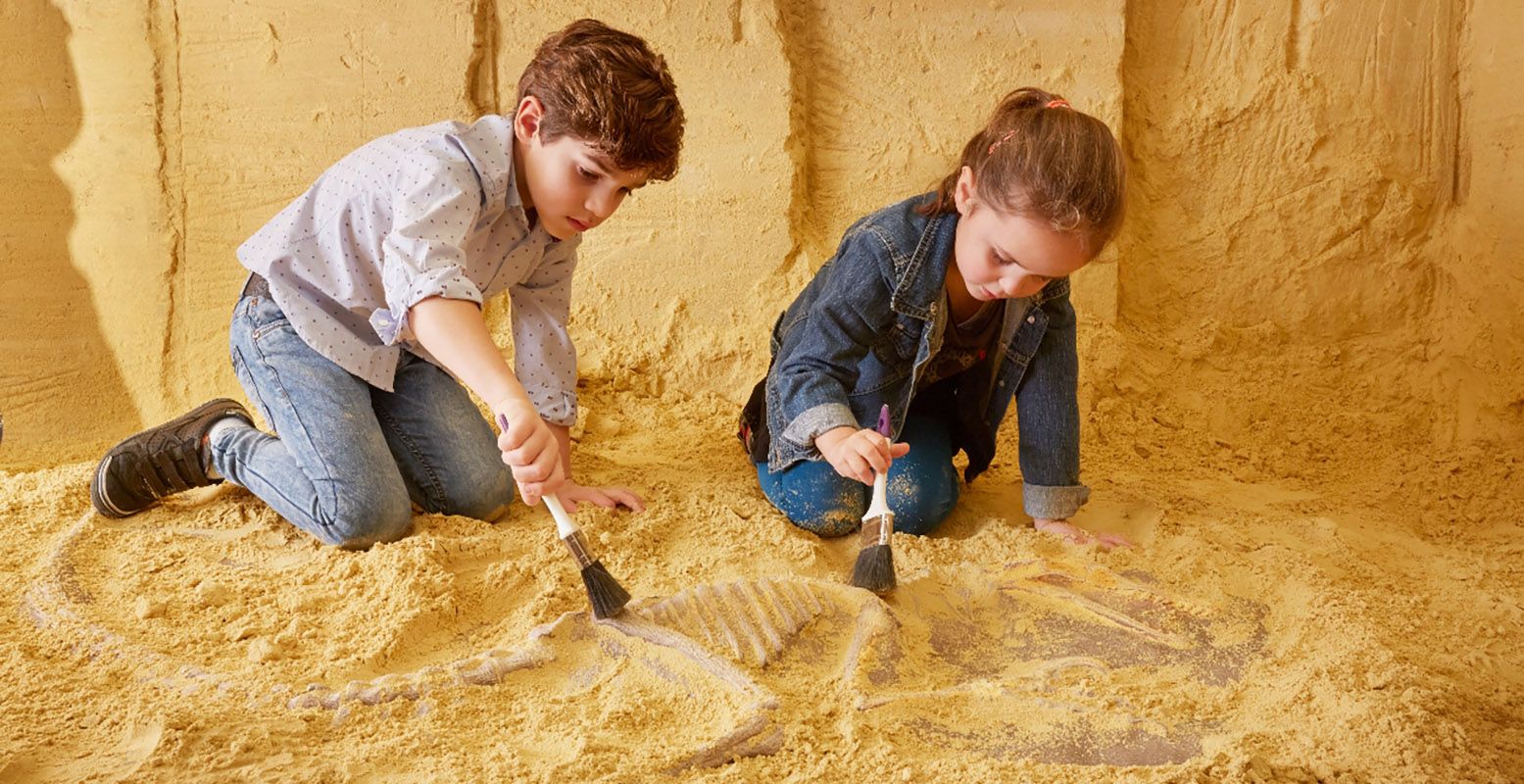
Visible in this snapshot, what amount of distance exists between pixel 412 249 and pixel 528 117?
32 cm

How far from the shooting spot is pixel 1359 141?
9.30 ft

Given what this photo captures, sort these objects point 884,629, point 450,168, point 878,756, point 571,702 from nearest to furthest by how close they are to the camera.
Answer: point 878,756 < point 571,702 < point 884,629 < point 450,168

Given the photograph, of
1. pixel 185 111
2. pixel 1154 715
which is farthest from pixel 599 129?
pixel 185 111

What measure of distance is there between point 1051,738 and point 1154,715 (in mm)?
165

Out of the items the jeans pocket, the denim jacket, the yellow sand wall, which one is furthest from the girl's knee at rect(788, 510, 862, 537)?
the jeans pocket

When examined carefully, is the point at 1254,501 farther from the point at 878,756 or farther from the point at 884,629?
the point at 878,756

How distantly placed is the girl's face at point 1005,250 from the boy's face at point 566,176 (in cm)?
53

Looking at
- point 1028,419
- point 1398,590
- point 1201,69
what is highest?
point 1201,69

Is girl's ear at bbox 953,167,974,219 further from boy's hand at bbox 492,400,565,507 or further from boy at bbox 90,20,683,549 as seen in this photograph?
boy's hand at bbox 492,400,565,507

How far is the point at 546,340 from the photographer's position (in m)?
2.30

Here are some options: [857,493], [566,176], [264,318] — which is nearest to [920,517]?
[857,493]

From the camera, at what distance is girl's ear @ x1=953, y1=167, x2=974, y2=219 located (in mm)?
1973

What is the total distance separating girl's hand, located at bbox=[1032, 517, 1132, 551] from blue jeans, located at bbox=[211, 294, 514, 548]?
993 mm

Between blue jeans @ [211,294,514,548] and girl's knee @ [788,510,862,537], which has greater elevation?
blue jeans @ [211,294,514,548]
